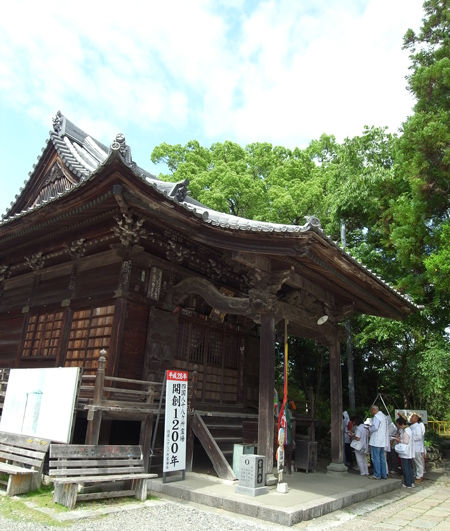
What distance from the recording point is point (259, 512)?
608 centimetres

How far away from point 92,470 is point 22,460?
4.88 ft

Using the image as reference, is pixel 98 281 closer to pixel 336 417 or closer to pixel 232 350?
pixel 232 350

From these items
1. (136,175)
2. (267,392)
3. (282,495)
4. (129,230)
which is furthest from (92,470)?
(136,175)

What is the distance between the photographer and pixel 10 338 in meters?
11.9

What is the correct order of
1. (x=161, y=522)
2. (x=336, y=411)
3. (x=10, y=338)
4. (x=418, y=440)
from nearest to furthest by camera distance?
(x=161, y=522)
(x=418, y=440)
(x=336, y=411)
(x=10, y=338)

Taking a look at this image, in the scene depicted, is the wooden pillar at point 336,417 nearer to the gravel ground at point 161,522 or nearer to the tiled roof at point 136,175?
the tiled roof at point 136,175

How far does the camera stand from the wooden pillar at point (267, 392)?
25.5ft

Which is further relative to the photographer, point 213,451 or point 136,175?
point 213,451

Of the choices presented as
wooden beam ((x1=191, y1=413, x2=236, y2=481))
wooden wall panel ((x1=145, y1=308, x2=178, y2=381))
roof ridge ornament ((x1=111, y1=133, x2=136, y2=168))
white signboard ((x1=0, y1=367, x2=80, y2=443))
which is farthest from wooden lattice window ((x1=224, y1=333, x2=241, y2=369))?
roof ridge ornament ((x1=111, y1=133, x2=136, y2=168))

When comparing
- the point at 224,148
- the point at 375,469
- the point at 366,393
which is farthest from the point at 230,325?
the point at 224,148

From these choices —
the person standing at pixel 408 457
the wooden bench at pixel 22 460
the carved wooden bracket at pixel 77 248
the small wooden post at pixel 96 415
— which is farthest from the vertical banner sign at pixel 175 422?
the person standing at pixel 408 457

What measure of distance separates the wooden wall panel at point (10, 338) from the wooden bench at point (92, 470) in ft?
19.6

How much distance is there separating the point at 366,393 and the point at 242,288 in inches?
407

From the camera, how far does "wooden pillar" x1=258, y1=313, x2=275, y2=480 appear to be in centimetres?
777
